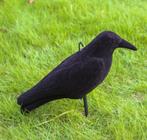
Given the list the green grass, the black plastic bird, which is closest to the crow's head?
the black plastic bird

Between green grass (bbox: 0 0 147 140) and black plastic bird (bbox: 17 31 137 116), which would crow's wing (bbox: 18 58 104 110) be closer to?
black plastic bird (bbox: 17 31 137 116)

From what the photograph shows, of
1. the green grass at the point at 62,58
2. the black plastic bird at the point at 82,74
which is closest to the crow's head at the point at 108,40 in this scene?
the black plastic bird at the point at 82,74

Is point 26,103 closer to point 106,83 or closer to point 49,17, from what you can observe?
point 106,83

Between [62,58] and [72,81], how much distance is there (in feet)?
2.37

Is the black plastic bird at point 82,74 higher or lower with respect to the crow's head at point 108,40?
lower

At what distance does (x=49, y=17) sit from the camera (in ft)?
9.98

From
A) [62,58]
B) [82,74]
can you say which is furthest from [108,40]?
[62,58]

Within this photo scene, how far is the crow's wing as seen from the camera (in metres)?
1.83

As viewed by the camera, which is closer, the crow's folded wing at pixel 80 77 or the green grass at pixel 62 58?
the crow's folded wing at pixel 80 77

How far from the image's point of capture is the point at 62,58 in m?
2.55

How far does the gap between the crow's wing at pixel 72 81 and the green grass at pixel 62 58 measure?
177 millimetres

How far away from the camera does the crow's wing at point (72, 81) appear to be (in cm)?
183

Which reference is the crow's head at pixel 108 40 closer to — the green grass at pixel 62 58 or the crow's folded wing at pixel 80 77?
the crow's folded wing at pixel 80 77

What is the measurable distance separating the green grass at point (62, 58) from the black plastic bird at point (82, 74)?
19 centimetres
